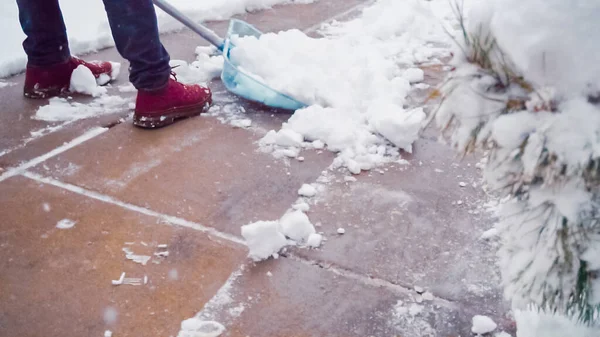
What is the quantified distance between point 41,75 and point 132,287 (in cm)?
153

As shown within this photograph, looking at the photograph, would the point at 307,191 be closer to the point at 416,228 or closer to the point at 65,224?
the point at 416,228

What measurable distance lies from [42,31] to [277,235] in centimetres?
163

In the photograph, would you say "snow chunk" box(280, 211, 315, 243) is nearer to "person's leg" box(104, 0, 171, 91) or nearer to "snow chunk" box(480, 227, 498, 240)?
"snow chunk" box(480, 227, 498, 240)

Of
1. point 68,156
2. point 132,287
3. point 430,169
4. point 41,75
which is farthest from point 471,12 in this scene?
point 41,75

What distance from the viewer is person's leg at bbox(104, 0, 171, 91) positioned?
2131mm

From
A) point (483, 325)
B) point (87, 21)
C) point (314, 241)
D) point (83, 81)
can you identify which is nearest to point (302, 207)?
point (314, 241)

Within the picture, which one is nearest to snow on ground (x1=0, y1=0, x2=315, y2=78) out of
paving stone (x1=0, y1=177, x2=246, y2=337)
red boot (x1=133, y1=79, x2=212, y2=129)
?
red boot (x1=133, y1=79, x2=212, y2=129)

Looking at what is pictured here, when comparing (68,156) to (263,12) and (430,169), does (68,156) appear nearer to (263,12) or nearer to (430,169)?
(430,169)

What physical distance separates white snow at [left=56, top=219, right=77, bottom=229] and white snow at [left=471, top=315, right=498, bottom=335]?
1247 mm

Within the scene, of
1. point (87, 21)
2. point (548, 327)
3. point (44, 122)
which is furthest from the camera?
point (87, 21)

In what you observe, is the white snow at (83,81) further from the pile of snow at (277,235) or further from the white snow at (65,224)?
the pile of snow at (277,235)

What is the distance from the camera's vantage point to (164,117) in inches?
93.5

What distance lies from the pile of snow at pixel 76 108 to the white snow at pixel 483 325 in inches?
73.2

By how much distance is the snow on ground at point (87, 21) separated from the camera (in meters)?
3.09
